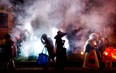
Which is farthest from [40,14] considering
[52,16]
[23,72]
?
[23,72]

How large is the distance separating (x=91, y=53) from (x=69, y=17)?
277 inches

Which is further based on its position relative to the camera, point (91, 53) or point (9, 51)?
point (91, 53)

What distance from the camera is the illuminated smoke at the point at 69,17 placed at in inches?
1057

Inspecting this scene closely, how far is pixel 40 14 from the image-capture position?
27391 mm

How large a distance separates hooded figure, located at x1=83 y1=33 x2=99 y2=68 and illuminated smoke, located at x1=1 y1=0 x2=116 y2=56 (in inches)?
236

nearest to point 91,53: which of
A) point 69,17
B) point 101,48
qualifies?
point 101,48

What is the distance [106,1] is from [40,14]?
14.7 feet

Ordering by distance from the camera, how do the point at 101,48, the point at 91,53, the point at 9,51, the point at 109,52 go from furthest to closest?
the point at 101,48 → the point at 109,52 → the point at 91,53 → the point at 9,51

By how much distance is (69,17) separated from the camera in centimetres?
2717

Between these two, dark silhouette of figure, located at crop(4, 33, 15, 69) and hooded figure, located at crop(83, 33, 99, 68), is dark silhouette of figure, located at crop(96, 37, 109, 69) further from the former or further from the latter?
dark silhouette of figure, located at crop(4, 33, 15, 69)

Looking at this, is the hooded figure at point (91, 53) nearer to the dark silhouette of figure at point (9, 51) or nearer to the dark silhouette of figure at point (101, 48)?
the dark silhouette of figure at point (101, 48)

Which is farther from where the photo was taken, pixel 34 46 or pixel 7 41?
pixel 34 46

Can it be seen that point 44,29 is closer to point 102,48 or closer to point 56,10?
point 56,10

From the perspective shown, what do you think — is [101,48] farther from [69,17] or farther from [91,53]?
[69,17]
